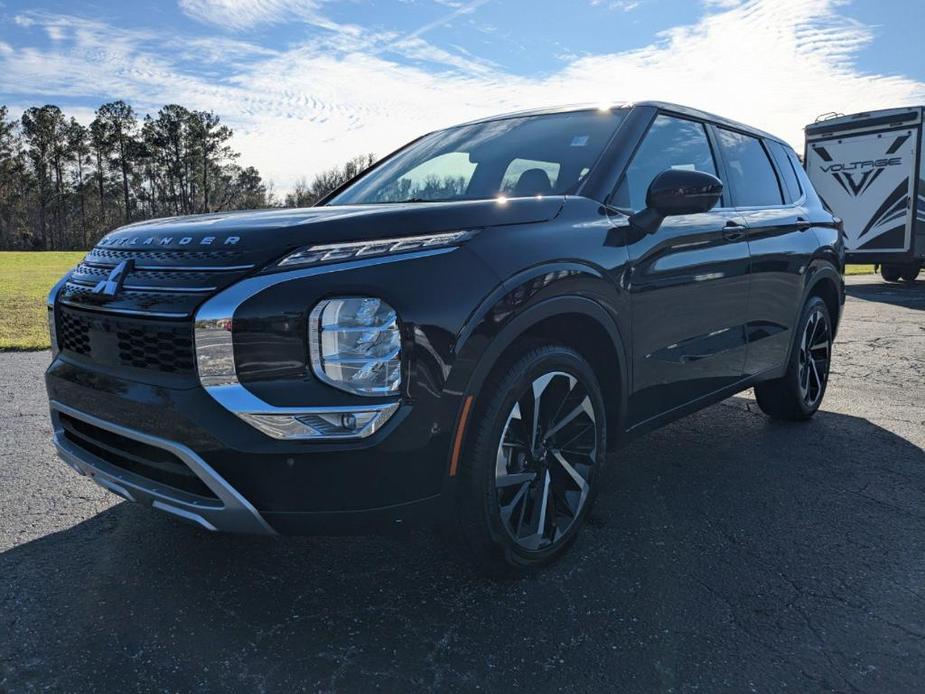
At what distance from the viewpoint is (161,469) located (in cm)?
229

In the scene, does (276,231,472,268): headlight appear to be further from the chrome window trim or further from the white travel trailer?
the white travel trailer

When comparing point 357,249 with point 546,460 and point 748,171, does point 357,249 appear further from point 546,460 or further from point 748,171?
point 748,171

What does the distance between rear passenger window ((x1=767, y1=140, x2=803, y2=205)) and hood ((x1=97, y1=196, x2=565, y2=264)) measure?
2.68 m

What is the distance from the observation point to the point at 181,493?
2.25m

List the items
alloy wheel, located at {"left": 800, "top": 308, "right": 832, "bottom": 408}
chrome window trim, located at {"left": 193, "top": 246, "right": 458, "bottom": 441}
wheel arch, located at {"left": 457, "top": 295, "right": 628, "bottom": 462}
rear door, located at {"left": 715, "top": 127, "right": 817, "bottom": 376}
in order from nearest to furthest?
1. chrome window trim, located at {"left": 193, "top": 246, "right": 458, "bottom": 441}
2. wheel arch, located at {"left": 457, "top": 295, "right": 628, "bottom": 462}
3. rear door, located at {"left": 715, "top": 127, "right": 817, "bottom": 376}
4. alloy wheel, located at {"left": 800, "top": 308, "right": 832, "bottom": 408}

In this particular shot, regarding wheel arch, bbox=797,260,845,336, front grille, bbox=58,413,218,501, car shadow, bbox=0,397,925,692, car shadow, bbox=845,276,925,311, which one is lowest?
car shadow, bbox=845,276,925,311

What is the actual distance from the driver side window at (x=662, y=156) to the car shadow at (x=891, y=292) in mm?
10289

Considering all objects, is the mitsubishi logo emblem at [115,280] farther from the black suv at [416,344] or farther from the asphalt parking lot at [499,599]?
the asphalt parking lot at [499,599]

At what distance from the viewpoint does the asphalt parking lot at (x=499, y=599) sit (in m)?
2.16

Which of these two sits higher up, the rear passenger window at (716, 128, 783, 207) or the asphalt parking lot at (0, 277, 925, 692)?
the rear passenger window at (716, 128, 783, 207)

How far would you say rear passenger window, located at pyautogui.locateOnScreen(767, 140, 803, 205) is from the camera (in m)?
4.72

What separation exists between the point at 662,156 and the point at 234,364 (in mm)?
2336

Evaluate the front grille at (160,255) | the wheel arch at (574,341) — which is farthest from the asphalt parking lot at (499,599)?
the front grille at (160,255)

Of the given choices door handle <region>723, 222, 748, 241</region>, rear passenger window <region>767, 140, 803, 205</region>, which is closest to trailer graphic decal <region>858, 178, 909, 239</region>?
rear passenger window <region>767, 140, 803, 205</region>
